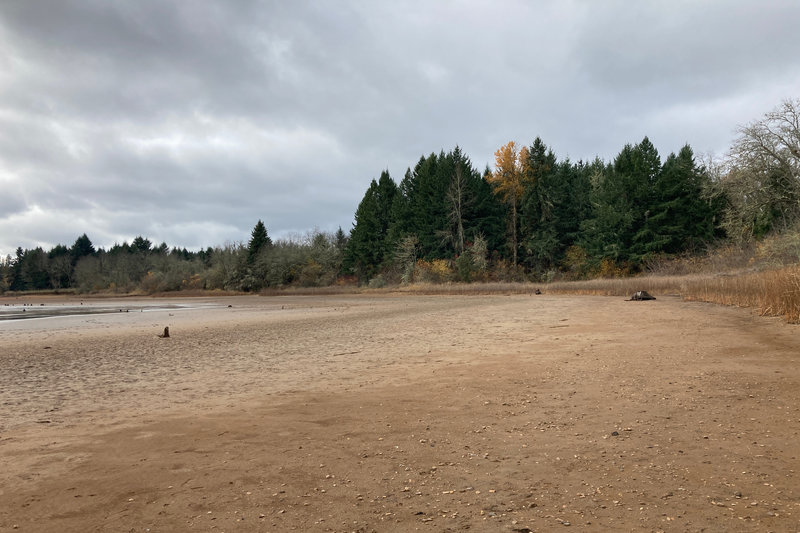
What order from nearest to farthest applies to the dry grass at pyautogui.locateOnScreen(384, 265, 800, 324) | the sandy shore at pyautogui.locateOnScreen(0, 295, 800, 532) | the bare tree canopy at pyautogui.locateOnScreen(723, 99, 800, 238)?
the sandy shore at pyautogui.locateOnScreen(0, 295, 800, 532)
the dry grass at pyautogui.locateOnScreen(384, 265, 800, 324)
the bare tree canopy at pyautogui.locateOnScreen(723, 99, 800, 238)

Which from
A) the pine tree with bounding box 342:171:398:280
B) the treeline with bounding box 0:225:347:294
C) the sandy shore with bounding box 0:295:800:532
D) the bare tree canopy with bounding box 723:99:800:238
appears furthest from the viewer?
the treeline with bounding box 0:225:347:294

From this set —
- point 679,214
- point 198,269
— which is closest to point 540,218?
point 679,214

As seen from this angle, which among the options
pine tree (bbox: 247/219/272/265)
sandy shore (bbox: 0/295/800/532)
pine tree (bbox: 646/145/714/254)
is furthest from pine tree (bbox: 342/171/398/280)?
sandy shore (bbox: 0/295/800/532)

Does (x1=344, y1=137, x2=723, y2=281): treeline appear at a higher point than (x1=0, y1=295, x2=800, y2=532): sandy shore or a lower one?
higher

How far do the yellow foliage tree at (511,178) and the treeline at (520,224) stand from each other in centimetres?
14

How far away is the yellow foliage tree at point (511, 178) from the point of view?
63.9 meters

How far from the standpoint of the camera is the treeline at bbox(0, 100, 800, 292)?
52.5 metres

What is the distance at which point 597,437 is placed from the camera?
523 cm

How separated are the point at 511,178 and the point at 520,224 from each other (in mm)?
6687

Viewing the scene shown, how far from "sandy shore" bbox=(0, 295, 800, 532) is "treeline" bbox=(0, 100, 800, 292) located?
28.8 metres

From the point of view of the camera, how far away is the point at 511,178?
64.9 meters

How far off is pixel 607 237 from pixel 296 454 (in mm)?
56947

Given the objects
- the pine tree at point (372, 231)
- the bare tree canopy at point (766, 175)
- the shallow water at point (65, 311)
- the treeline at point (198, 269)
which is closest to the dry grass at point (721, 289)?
the bare tree canopy at point (766, 175)

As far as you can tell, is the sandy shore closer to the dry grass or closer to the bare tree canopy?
the dry grass
